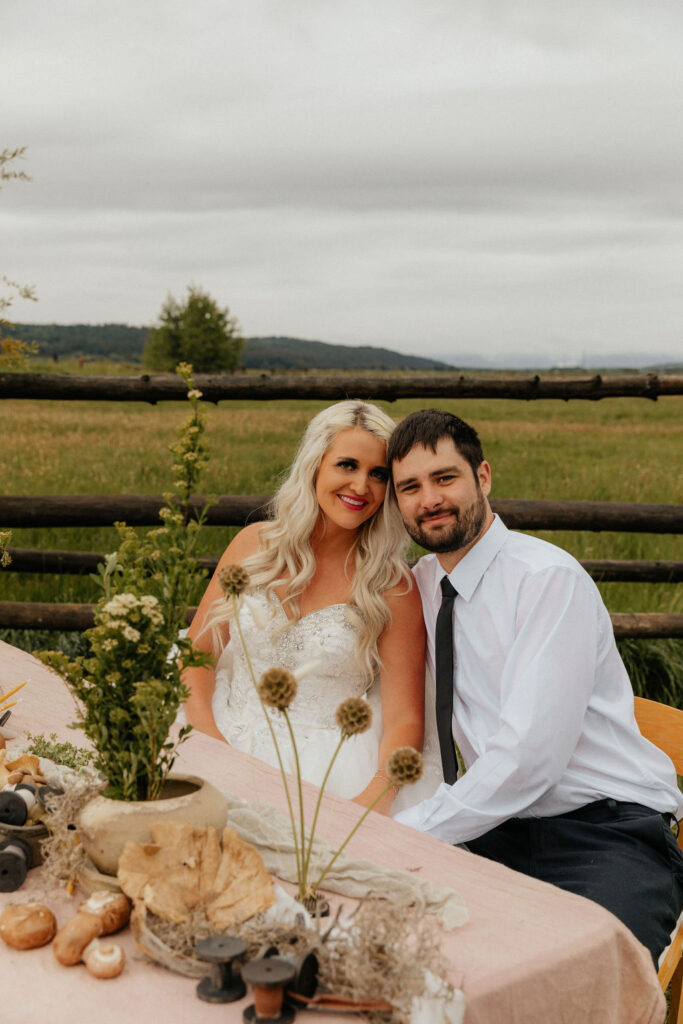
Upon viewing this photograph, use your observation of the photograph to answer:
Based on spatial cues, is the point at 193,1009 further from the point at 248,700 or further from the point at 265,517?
the point at 265,517

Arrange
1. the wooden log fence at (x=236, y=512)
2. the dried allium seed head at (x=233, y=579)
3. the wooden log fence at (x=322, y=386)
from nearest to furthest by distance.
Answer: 1. the dried allium seed head at (x=233, y=579)
2. the wooden log fence at (x=322, y=386)
3. the wooden log fence at (x=236, y=512)

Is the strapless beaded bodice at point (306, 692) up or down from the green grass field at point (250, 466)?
down

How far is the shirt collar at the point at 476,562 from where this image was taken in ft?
8.39

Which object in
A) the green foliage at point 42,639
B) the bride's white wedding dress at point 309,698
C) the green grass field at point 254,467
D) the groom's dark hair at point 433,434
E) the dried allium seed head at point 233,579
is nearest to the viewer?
the dried allium seed head at point 233,579

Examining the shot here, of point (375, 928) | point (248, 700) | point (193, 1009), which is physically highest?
point (375, 928)

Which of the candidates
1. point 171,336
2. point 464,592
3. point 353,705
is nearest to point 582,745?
point 464,592

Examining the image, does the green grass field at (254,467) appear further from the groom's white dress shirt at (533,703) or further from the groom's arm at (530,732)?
the groom's arm at (530,732)

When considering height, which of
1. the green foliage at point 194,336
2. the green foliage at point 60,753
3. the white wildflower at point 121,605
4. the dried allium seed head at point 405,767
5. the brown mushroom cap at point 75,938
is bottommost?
the brown mushroom cap at point 75,938

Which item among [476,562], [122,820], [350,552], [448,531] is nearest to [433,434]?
[448,531]

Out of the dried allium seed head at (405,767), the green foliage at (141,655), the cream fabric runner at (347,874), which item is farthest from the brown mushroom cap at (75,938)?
the dried allium seed head at (405,767)

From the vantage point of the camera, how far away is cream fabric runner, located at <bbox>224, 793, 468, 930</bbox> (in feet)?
4.56

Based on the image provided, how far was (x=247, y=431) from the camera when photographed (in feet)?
30.6

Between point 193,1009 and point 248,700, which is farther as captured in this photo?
point 248,700

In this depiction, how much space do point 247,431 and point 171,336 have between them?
178ft
